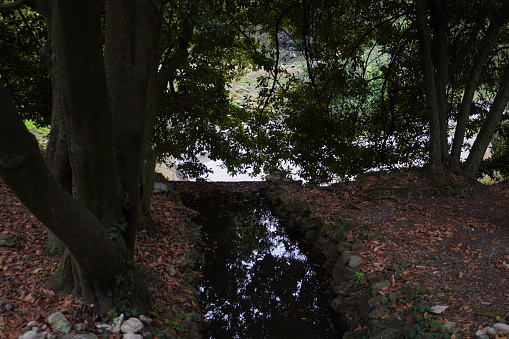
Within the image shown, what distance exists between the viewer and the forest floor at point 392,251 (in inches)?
160

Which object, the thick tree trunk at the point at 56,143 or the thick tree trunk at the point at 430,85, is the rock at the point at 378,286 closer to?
the thick tree trunk at the point at 56,143

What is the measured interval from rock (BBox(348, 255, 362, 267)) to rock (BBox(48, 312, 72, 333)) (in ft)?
12.9

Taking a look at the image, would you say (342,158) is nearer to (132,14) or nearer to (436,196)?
(436,196)

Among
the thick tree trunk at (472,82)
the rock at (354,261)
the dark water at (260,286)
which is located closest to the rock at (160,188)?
the dark water at (260,286)

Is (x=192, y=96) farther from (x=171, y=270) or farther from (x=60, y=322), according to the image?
(x=60, y=322)

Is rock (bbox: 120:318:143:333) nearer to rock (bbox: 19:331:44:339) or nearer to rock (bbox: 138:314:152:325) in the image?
rock (bbox: 138:314:152:325)

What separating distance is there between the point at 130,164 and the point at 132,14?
60.3 inches

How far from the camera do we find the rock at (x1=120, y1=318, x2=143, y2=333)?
3.86 metres

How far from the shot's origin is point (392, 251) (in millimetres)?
6051

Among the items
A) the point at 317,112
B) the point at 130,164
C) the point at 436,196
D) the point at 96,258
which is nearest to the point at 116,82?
the point at 130,164

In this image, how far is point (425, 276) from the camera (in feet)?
16.8

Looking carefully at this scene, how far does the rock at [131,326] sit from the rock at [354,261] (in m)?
3.28

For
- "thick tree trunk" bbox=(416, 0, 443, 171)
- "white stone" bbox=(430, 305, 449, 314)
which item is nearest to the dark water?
"white stone" bbox=(430, 305, 449, 314)

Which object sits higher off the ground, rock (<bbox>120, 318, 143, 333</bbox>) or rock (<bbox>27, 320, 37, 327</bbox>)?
rock (<bbox>27, 320, 37, 327</bbox>)
